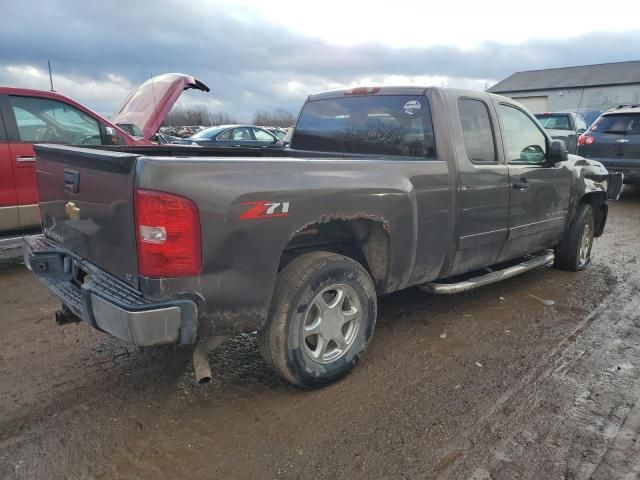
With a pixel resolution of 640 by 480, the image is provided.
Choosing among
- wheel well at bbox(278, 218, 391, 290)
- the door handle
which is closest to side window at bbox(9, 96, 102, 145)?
wheel well at bbox(278, 218, 391, 290)

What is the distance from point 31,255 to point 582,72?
5564 cm

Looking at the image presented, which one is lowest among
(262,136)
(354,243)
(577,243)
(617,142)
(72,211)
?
(577,243)

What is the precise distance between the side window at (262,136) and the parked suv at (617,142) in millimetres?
8918

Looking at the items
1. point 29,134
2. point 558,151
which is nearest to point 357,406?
point 558,151

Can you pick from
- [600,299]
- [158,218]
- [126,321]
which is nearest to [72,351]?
[126,321]

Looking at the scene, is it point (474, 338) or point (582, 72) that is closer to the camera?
point (474, 338)

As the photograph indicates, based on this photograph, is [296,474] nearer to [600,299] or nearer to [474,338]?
[474,338]

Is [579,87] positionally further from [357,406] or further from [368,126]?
[357,406]

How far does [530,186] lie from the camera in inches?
179

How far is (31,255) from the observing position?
3.35 meters

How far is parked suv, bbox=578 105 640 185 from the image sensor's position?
32.7 ft

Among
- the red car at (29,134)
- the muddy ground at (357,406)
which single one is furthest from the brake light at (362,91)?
the red car at (29,134)

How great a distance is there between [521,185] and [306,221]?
2424 millimetres

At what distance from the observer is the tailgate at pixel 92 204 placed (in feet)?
8.27
